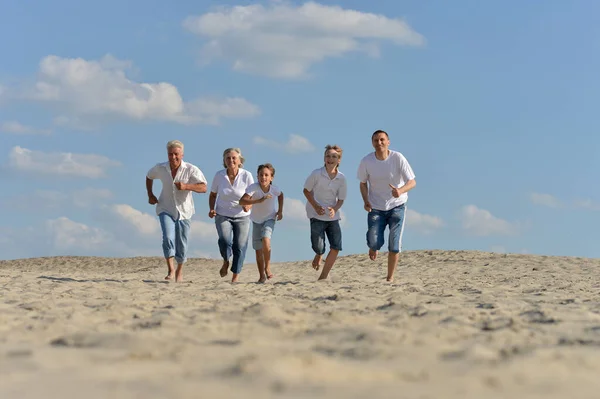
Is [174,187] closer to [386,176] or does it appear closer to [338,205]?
[338,205]

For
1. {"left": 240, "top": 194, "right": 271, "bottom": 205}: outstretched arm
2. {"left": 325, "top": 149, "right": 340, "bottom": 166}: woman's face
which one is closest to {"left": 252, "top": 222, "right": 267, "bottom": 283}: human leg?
{"left": 240, "top": 194, "right": 271, "bottom": 205}: outstretched arm

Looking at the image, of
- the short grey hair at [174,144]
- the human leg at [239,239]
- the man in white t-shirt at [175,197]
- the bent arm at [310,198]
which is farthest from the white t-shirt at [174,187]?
the bent arm at [310,198]

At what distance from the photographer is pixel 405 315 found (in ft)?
17.5

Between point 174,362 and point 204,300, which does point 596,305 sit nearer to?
point 204,300

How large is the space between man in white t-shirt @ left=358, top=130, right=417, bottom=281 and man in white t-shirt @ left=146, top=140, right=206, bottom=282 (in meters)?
2.37

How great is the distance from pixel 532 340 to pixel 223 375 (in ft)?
7.05

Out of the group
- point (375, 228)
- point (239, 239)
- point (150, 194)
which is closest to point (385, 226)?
point (375, 228)

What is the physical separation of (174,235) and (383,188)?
308 cm

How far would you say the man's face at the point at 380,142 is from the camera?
896 centimetres

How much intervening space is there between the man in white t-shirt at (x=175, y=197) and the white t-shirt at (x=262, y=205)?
0.83 meters

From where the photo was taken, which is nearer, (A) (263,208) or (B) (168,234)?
(A) (263,208)

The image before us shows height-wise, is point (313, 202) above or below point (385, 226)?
above

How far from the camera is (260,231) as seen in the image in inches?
376

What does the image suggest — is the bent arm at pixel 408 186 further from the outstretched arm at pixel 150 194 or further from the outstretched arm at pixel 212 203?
the outstretched arm at pixel 150 194
